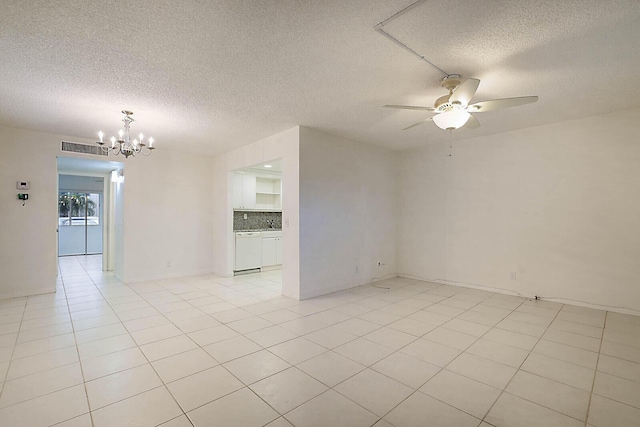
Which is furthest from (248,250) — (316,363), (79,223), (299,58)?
(79,223)

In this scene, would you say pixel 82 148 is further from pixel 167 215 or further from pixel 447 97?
pixel 447 97

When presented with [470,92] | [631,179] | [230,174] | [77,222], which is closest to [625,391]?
[470,92]

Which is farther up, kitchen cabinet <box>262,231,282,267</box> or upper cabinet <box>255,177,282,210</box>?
upper cabinet <box>255,177,282,210</box>

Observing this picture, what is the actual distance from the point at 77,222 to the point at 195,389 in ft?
34.1

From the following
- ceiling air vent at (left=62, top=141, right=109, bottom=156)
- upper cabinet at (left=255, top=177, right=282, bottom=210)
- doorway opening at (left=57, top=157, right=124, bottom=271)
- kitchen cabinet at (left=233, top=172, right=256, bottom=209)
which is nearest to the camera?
ceiling air vent at (left=62, top=141, right=109, bottom=156)

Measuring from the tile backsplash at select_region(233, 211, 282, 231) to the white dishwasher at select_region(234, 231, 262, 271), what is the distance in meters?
0.38

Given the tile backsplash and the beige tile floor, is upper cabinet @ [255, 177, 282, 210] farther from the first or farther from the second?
the beige tile floor

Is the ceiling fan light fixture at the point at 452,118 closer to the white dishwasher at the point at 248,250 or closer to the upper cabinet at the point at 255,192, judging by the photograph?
the upper cabinet at the point at 255,192

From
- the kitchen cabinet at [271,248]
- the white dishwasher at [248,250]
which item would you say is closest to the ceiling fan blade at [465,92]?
the white dishwasher at [248,250]

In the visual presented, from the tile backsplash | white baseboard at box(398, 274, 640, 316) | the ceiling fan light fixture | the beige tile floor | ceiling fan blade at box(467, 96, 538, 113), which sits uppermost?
ceiling fan blade at box(467, 96, 538, 113)

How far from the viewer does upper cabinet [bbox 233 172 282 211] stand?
249 inches

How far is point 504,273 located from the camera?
184 inches

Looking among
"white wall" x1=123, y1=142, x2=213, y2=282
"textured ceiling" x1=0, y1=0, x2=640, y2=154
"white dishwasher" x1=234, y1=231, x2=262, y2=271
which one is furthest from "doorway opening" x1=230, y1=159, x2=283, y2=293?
"textured ceiling" x1=0, y1=0, x2=640, y2=154

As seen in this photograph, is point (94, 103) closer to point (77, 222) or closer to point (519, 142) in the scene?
point (519, 142)
